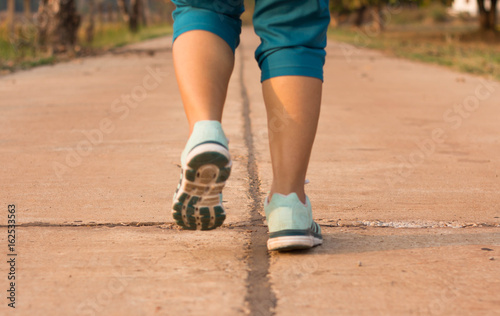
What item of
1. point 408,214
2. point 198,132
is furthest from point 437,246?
point 198,132

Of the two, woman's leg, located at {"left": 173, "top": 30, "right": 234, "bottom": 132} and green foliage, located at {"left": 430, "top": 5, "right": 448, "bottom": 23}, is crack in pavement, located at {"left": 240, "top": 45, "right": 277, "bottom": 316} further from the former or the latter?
green foliage, located at {"left": 430, "top": 5, "right": 448, "bottom": 23}

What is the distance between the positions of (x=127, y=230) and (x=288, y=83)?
0.65 m

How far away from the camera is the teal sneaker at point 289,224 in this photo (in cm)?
184

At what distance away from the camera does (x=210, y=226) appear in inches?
69.9

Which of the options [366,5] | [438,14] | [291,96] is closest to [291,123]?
[291,96]

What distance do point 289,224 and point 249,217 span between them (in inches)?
15.4

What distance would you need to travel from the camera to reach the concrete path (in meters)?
1.57

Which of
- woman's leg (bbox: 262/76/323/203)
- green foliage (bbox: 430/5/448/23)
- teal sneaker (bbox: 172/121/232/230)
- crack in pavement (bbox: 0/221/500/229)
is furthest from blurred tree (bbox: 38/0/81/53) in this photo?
green foliage (bbox: 430/5/448/23)

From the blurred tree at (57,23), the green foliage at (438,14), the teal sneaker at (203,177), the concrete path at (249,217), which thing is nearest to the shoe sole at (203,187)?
the teal sneaker at (203,177)

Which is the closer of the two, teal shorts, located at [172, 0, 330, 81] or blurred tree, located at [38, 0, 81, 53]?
teal shorts, located at [172, 0, 330, 81]

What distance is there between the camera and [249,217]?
7.30 feet

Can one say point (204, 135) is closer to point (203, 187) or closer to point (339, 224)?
point (203, 187)

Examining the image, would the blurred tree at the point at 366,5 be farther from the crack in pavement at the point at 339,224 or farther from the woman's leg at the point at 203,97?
the woman's leg at the point at 203,97

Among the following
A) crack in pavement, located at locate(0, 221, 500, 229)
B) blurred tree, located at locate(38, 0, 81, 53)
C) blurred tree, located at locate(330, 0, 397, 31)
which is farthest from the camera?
blurred tree, located at locate(330, 0, 397, 31)
